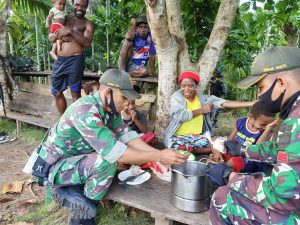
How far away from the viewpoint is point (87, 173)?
96.0 inches

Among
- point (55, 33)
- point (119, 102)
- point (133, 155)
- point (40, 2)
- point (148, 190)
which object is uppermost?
point (40, 2)

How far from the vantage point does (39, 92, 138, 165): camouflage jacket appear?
2.25m

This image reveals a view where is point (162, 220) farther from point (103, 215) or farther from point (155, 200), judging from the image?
point (103, 215)

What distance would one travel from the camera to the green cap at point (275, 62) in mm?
1596

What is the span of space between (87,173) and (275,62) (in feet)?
5.38

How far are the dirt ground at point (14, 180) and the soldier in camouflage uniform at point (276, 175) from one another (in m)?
2.15

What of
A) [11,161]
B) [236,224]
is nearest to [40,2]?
[11,161]

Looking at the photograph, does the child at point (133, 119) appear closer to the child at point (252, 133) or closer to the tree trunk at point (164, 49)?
the tree trunk at point (164, 49)

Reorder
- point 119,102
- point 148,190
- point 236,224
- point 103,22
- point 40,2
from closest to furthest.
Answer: point 236,224 < point 119,102 < point 148,190 < point 103,22 < point 40,2

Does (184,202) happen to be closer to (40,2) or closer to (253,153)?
(253,153)

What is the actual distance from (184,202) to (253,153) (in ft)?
2.05

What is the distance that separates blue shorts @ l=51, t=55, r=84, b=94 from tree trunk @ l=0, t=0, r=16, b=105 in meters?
2.06

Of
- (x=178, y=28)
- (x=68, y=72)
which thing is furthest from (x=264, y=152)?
(x=68, y=72)

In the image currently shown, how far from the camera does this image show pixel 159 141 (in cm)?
384
